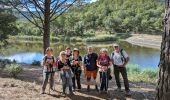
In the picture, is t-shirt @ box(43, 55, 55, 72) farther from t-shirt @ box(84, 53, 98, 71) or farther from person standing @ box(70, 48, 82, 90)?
t-shirt @ box(84, 53, 98, 71)

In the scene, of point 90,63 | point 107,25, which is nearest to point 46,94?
point 90,63

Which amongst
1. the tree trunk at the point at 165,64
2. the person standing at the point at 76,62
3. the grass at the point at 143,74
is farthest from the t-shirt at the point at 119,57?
the grass at the point at 143,74

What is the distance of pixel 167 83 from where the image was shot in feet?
12.4

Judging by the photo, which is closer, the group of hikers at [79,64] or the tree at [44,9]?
the group of hikers at [79,64]

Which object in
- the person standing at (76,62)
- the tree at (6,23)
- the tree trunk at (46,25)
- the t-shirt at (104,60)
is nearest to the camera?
the t-shirt at (104,60)

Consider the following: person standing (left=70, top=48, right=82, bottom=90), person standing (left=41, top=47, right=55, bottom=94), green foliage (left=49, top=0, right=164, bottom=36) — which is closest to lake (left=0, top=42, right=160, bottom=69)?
person standing (left=70, top=48, right=82, bottom=90)

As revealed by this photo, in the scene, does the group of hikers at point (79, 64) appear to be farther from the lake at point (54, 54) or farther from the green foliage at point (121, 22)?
the green foliage at point (121, 22)

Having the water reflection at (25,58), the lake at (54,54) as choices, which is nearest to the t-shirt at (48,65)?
the lake at (54,54)

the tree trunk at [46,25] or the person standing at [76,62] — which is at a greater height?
the tree trunk at [46,25]

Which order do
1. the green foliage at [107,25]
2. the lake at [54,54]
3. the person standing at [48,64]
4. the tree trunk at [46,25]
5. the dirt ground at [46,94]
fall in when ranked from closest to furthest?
the dirt ground at [46,94]
the person standing at [48,64]
the tree trunk at [46,25]
the lake at [54,54]
the green foliage at [107,25]

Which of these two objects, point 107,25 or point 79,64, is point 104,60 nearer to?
point 79,64

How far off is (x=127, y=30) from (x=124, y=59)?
9612cm

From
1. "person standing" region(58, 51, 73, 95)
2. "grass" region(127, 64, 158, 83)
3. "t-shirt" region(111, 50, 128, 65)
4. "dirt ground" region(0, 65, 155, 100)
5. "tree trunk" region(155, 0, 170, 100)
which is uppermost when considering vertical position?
"tree trunk" region(155, 0, 170, 100)

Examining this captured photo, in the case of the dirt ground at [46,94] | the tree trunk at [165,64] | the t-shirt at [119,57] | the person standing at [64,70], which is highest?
the tree trunk at [165,64]
